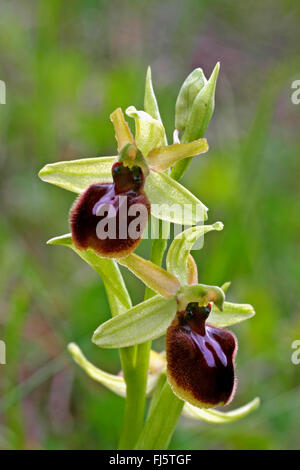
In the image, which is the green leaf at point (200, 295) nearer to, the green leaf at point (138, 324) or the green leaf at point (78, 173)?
the green leaf at point (138, 324)

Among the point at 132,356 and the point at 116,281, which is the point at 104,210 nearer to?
the point at 116,281

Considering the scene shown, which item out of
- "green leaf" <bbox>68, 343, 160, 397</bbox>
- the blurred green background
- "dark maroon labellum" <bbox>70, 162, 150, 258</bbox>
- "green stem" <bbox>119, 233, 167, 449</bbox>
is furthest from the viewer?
the blurred green background

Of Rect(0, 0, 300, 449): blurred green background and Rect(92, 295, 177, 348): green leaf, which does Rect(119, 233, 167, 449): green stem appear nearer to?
Rect(92, 295, 177, 348): green leaf

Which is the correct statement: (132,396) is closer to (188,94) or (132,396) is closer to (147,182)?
(147,182)

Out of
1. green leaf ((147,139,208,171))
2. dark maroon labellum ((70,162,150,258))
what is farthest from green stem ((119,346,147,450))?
green leaf ((147,139,208,171))

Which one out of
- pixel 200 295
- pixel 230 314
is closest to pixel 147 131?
pixel 200 295

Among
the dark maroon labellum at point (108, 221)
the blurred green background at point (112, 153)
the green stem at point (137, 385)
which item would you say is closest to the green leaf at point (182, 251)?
the green stem at point (137, 385)

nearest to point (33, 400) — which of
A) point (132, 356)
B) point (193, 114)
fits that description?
point (132, 356)
